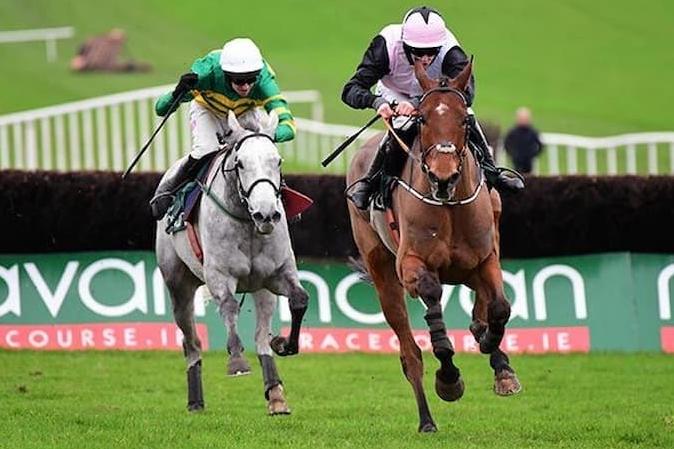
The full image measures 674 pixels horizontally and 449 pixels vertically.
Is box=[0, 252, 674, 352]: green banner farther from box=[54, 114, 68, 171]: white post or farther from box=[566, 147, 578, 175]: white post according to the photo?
box=[54, 114, 68, 171]: white post

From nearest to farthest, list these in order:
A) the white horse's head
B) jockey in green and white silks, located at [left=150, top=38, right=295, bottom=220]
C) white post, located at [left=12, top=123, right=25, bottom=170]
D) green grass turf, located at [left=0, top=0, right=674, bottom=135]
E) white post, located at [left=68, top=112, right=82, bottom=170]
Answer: the white horse's head → jockey in green and white silks, located at [left=150, top=38, right=295, bottom=220] → white post, located at [left=12, top=123, right=25, bottom=170] → white post, located at [left=68, top=112, right=82, bottom=170] → green grass turf, located at [left=0, top=0, right=674, bottom=135]

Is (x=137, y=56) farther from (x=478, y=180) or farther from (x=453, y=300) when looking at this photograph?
(x=478, y=180)

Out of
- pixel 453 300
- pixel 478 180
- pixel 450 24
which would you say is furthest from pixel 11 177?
pixel 450 24

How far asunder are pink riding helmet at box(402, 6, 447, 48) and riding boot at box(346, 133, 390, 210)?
2.54 ft

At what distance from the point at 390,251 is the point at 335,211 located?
523cm

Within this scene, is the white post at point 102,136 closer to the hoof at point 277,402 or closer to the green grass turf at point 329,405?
the green grass turf at point 329,405

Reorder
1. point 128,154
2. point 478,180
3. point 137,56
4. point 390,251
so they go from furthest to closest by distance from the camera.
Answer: point 137,56 → point 128,154 → point 390,251 → point 478,180

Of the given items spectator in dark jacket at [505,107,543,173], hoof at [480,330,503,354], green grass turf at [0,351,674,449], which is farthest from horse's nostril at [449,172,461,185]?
spectator in dark jacket at [505,107,543,173]

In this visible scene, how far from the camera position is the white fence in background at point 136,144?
27516 mm

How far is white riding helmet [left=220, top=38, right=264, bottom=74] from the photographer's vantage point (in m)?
11.8

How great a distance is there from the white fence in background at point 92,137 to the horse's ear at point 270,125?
15339 millimetres

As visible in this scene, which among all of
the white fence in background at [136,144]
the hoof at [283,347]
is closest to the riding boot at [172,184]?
the hoof at [283,347]

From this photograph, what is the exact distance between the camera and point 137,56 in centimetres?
4325

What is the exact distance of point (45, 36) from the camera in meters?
44.0
